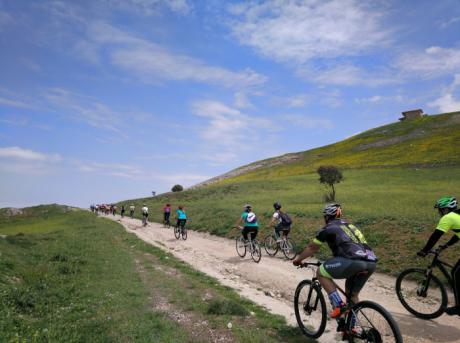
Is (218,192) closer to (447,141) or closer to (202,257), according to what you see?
(202,257)

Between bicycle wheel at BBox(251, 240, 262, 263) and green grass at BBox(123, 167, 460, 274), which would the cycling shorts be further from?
bicycle wheel at BBox(251, 240, 262, 263)

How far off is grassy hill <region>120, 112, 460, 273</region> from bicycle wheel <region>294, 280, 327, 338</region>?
7895 mm

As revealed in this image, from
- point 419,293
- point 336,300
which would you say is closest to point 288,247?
point 419,293

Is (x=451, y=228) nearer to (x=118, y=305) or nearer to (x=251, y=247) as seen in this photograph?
(x=118, y=305)

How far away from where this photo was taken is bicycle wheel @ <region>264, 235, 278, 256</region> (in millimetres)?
19611

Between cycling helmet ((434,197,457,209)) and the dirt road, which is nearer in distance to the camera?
the dirt road

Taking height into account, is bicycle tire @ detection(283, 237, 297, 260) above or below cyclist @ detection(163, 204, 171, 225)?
below

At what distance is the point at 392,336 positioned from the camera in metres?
5.96

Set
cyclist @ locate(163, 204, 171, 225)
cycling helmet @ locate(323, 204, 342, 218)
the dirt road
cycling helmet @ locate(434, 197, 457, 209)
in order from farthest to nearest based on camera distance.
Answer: cyclist @ locate(163, 204, 171, 225)
cycling helmet @ locate(434, 197, 457, 209)
the dirt road
cycling helmet @ locate(323, 204, 342, 218)

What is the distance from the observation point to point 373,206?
1276 inches

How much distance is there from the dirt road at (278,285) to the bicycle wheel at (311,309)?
11.6 inches

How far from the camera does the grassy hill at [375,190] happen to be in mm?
19434

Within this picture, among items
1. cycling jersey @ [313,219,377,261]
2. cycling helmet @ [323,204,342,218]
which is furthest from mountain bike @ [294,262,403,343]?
cycling helmet @ [323,204,342,218]

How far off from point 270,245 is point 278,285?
7.10 m
